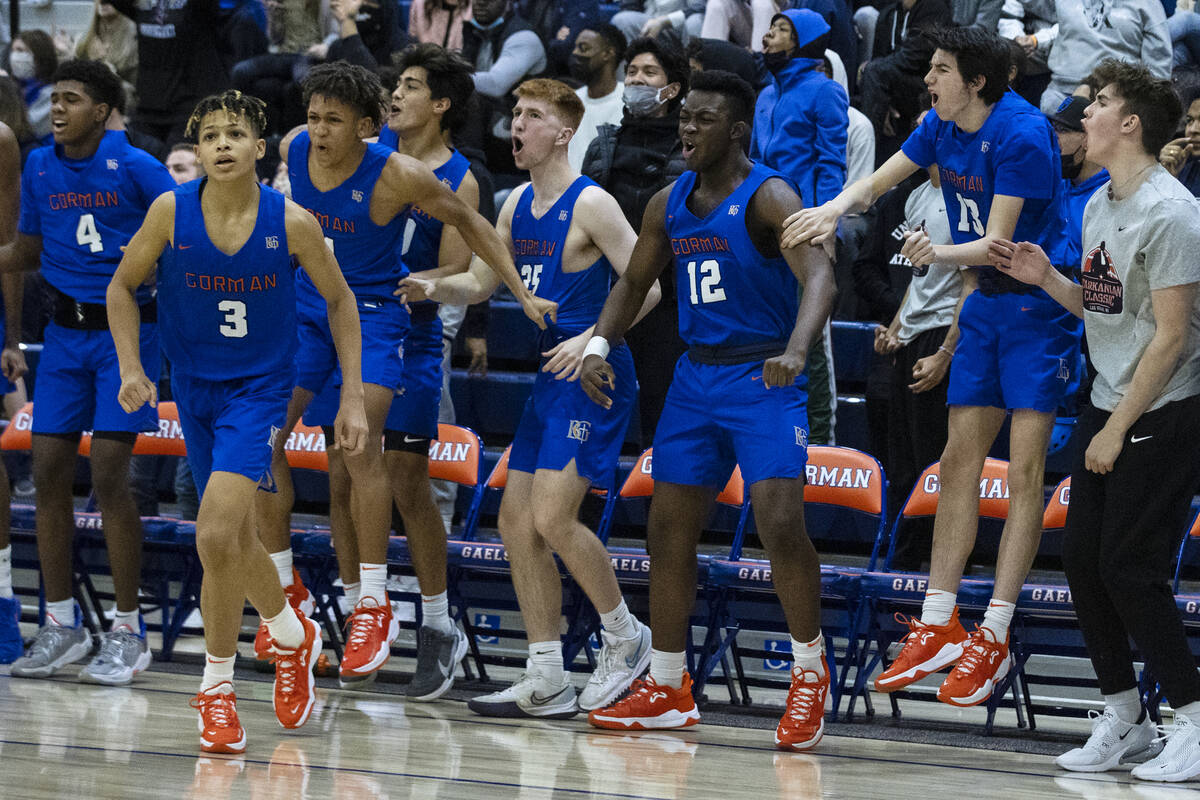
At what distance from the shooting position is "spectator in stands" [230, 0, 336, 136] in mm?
10195

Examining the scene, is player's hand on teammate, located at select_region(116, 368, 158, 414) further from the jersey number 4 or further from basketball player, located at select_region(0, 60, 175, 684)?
the jersey number 4

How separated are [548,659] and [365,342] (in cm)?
145

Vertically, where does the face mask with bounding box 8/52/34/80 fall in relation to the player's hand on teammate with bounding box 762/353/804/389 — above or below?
below

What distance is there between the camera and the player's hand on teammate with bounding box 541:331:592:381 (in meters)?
5.93

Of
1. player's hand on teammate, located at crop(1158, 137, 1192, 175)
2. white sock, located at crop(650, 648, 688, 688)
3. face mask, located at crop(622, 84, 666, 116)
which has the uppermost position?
player's hand on teammate, located at crop(1158, 137, 1192, 175)

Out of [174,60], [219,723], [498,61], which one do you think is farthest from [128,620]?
[174,60]

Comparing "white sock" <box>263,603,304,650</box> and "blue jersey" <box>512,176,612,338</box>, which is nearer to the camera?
"white sock" <box>263,603,304,650</box>

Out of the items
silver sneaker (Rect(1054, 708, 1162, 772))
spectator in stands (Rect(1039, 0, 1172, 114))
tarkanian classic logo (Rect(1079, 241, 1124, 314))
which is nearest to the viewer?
tarkanian classic logo (Rect(1079, 241, 1124, 314))

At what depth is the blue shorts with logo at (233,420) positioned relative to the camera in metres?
5.24

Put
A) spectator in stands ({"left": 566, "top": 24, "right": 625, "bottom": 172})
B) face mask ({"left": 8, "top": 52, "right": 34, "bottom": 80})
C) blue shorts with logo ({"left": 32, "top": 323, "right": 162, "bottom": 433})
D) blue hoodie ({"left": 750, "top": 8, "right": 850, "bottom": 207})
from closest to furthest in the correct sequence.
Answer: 1. blue shorts with logo ({"left": 32, "top": 323, "right": 162, "bottom": 433})
2. blue hoodie ({"left": 750, "top": 8, "right": 850, "bottom": 207})
3. spectator in stands ({"left": 566, "top": 24, "right": 625, "bottom": 172})
4. face mask ({"left": 8, "top": 52, "right": 34, "bottom": 80})

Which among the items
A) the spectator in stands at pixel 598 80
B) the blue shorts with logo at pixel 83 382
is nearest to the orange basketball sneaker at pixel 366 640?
the blue shorts with logo at pixel 83 382

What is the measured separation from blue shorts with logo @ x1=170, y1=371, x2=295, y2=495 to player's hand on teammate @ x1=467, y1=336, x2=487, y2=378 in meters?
2.83

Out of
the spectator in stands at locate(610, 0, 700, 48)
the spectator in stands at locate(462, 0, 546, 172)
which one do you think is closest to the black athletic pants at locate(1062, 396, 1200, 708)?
the spectator in stands at locate(610, 0, 700, 48)

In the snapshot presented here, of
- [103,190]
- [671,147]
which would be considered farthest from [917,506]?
[103,190]
